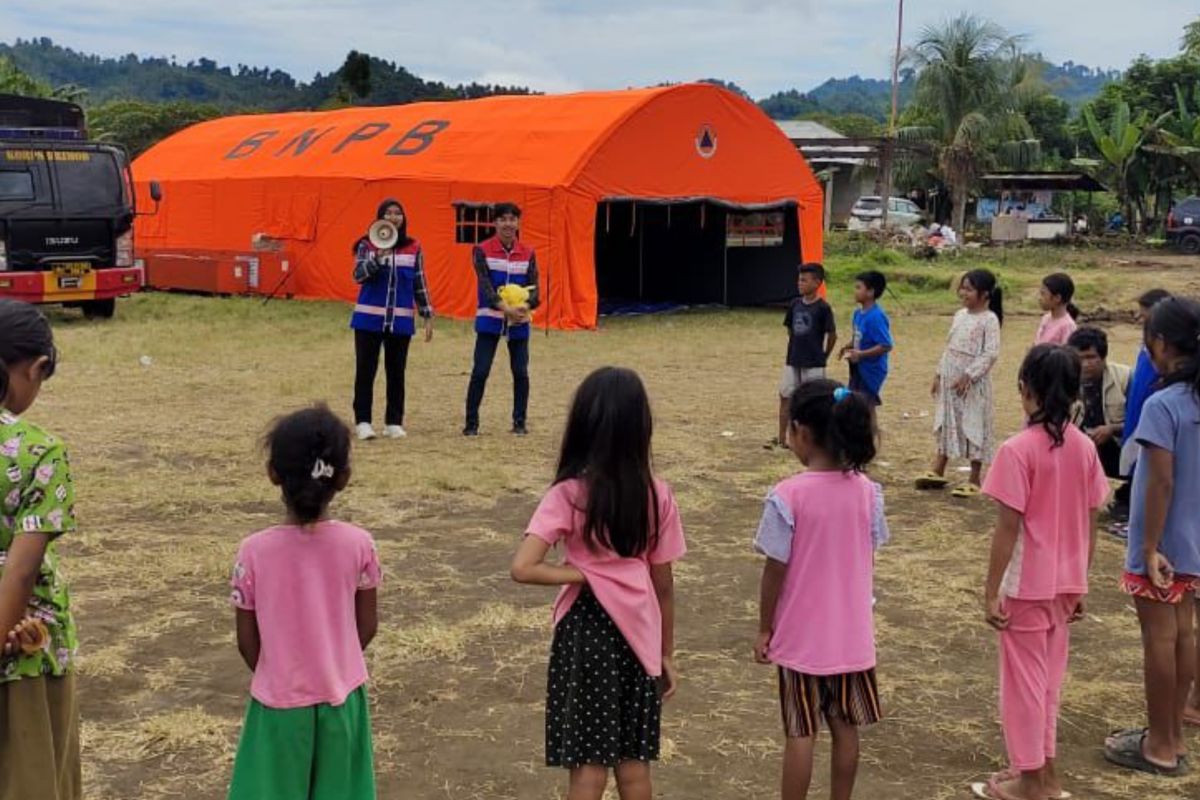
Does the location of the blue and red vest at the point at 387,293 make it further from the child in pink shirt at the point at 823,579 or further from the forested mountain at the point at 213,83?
the forested mountain at the point at 213,83

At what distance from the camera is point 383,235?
8.55 m

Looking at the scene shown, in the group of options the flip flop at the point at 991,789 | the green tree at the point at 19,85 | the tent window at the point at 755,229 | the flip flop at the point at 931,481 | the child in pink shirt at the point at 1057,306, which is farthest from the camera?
the green tree at the point at 19,85

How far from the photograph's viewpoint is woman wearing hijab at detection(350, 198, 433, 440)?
→ 8516 millimetres

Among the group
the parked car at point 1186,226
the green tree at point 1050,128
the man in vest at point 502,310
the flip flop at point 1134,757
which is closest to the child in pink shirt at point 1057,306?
the flip flop at point 1134,757

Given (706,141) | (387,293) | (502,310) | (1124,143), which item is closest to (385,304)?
(387,293)

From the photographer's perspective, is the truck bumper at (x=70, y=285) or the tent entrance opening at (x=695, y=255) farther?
the tent entrance opening at (x=695, y=255)

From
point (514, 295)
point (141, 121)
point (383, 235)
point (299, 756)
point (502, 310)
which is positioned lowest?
point (299, 756)

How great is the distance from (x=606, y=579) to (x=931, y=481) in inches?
205

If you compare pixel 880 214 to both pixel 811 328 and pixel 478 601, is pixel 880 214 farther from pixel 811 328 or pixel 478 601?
pixel 478 601

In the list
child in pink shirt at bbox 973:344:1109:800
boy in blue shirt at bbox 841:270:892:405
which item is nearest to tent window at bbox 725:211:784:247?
boy in blue shirt at bbox 841:270:892:405

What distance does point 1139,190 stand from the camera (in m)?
36.5

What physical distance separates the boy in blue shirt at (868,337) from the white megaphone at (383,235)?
3.22m

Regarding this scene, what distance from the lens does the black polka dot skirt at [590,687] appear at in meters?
2.99

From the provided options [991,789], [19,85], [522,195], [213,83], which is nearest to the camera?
[991,789]
